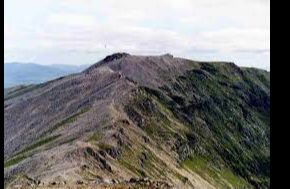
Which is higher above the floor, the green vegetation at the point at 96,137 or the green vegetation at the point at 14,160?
the green vegetation at the point at 96,137

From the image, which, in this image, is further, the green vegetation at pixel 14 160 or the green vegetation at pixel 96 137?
the green vegetation at pixel 14 160

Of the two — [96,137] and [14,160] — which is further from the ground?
[96,137]

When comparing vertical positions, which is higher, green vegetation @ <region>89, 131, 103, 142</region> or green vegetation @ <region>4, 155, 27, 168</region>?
green vegetation @ <region>89, 131, 103, 142</region>

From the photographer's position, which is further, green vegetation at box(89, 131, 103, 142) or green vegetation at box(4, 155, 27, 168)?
green vegetation at box(4, 155, 27, 168)

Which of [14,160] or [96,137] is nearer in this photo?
[96,137]
